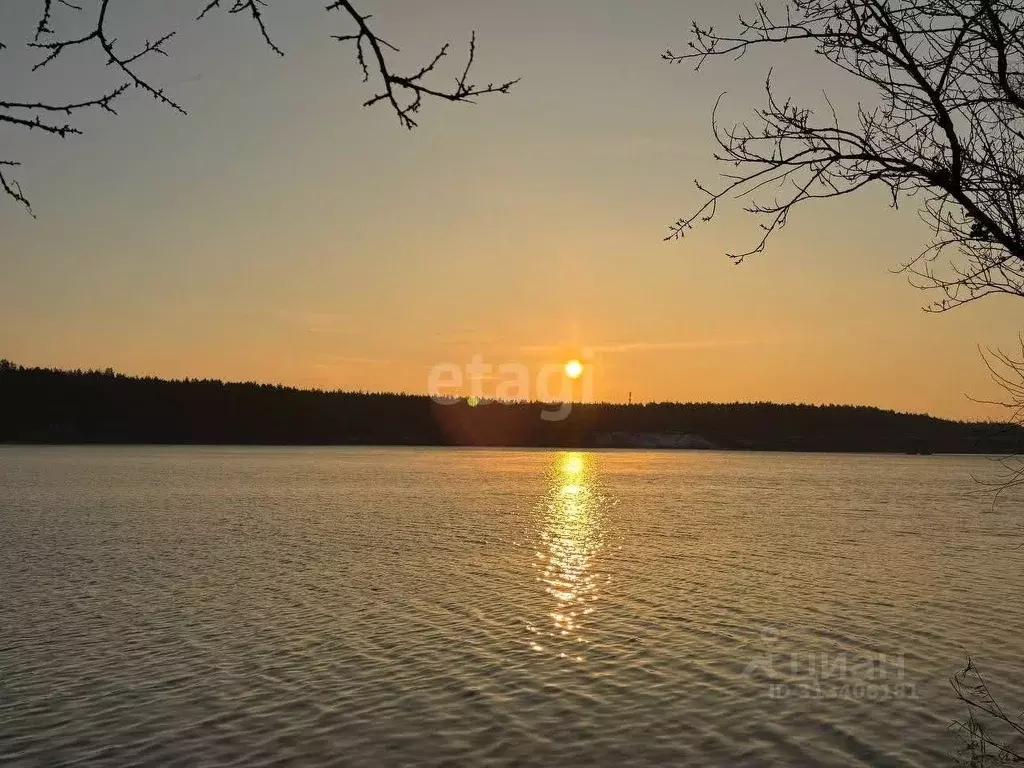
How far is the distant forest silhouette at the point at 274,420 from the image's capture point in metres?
152

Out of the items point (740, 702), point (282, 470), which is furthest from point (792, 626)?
point (282, 470)

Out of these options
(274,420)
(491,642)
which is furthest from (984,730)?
(274,420)

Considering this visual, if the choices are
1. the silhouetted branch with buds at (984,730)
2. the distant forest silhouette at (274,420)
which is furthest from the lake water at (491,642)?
the distant forest silhouette at (274,420)

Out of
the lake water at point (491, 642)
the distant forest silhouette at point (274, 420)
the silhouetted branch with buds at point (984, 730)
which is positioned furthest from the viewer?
the distant forest silhouette at point (274, 420)

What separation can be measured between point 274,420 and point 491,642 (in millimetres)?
163869

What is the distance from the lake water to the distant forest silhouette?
129 metres

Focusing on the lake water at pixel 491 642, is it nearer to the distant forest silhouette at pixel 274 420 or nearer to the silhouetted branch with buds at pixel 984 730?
the silhouetted branch with buds at pixel 984 730

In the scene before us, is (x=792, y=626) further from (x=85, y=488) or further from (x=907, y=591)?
Result: (x=85, y=488)

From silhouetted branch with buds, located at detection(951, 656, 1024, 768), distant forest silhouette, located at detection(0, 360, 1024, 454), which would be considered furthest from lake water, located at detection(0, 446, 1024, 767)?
distant forest silhouette, located at detection(0, 360, 1024, 454)

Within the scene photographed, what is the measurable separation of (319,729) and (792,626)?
9.31 meters

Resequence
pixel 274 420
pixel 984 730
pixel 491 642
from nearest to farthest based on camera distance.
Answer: pixel 984 730, pixel 491 642, pixel 274 420

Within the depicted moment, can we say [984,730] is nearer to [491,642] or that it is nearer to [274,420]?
[491,642]

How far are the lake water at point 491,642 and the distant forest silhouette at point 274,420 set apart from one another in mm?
129206

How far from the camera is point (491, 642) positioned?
15031 millimetres
